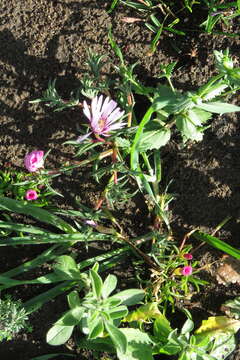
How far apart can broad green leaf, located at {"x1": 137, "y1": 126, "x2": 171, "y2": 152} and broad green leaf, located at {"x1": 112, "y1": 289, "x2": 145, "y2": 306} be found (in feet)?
1.46

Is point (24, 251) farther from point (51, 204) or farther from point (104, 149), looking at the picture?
point (104, 149)

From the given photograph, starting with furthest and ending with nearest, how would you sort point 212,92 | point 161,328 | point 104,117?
point 161,328
point 104,117
point 212,92

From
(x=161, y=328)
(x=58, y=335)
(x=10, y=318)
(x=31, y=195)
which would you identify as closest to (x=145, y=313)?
(x=161, y=328)

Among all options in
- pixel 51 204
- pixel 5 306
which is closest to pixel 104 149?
pixel 51 204

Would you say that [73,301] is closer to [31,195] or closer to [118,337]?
[118,337]

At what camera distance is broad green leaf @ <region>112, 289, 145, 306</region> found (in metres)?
1.48

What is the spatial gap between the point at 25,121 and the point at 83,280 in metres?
0.55

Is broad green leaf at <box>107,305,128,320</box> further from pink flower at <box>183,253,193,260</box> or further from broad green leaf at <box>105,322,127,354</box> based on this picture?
pink flower at <box>183,253,193,260</box>

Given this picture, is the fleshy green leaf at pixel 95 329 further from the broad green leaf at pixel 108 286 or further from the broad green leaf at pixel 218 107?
the broad green leaf at pixel 218 107

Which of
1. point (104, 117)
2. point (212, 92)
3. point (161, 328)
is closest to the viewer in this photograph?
point (212, 92)

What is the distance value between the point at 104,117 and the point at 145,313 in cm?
64

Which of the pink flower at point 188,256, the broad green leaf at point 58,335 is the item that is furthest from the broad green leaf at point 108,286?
the pink flower at point 188,256

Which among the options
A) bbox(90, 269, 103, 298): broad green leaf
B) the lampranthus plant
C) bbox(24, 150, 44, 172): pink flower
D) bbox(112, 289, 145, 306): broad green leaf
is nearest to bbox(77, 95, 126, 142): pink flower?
bbox(24, 150, 44, 172): pink flower

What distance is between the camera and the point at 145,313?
155cm
